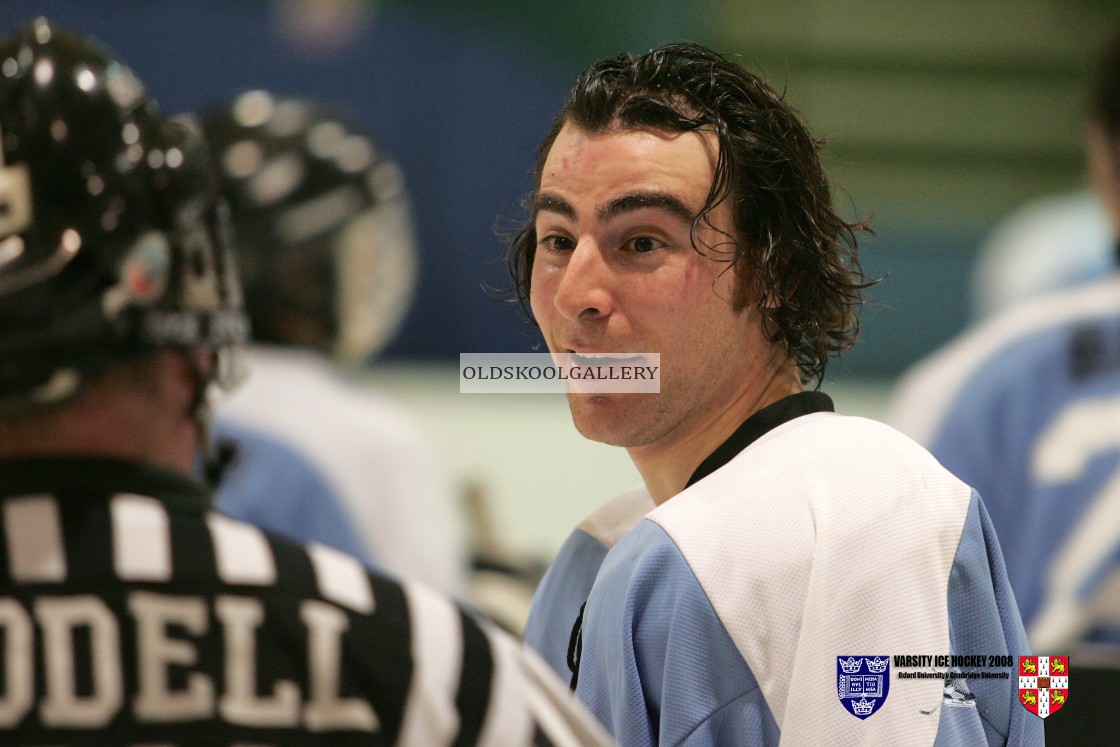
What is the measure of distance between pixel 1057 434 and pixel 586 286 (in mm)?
1470

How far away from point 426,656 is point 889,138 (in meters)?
7.93

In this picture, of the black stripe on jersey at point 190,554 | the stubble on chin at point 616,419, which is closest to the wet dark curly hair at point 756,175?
the stubble on chin at point 616,419

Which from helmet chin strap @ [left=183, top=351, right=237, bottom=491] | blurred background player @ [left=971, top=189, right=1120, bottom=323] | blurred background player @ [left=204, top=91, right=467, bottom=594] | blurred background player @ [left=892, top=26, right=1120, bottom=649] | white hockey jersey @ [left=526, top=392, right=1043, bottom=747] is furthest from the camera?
blurred background player @ [left=971, top=189, right=1120, bottom=323]

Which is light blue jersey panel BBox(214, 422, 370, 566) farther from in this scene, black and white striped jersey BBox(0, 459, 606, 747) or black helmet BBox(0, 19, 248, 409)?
black and white striped jersey BBox(0, 459, 606, 747)

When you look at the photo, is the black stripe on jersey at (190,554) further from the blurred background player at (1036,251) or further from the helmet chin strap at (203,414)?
the blurred background player at (1036,251)

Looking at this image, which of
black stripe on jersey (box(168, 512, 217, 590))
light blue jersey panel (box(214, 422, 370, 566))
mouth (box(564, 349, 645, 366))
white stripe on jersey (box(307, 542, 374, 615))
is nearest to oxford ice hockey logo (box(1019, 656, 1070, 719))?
mouth (box(564, 349, 645, 366))

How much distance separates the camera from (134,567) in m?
1.18

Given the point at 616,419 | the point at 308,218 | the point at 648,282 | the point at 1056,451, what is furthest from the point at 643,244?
the point at 308,218

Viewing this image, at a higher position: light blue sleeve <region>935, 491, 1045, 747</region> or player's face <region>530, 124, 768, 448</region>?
player's face <region>530, 124, 768, 448</region>

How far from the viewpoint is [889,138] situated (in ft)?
28.3

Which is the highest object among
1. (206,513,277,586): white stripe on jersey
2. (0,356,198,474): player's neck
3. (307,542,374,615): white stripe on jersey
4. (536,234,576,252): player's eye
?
(536,234,576,252): player's eye

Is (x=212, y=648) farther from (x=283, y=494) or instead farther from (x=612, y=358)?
(x=283, y=494)

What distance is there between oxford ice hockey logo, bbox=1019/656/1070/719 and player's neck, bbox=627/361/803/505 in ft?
0.95

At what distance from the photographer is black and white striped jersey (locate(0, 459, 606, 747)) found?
3.75 feet
